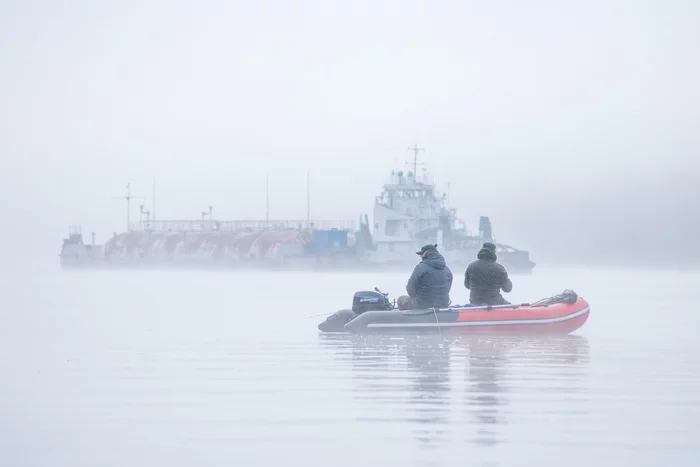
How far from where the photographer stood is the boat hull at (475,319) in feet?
58.7

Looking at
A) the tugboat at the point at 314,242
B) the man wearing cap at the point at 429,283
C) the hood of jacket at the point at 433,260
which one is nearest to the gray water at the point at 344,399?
the man wearing cap at the point at 429,283

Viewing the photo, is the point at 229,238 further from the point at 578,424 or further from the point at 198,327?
the point at 578,424

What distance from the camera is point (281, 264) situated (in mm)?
111500

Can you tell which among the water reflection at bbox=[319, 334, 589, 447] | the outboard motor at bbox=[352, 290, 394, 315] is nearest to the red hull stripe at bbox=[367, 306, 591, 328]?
the water reflection at bbox=[319, 334, 589, 447]

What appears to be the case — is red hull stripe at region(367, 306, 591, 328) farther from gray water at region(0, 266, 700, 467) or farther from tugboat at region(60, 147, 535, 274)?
tugboat at region(60, 147, 535, 274)

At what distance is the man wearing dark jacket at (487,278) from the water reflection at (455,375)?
75cm

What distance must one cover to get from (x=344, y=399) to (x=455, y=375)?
2.34m

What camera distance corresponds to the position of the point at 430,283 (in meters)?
17.9

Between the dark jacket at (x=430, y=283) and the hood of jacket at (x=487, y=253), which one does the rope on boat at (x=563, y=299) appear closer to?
the hood of jacket at (x=487, y=253)

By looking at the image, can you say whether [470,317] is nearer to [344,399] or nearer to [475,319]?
[475,319]

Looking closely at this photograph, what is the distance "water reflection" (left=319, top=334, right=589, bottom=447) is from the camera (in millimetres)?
9297

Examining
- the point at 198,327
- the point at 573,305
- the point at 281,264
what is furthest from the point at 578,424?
the point at 281,264

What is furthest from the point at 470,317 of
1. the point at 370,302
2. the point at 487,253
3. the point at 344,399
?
the point at 344,399

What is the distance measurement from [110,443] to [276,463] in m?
1.61
